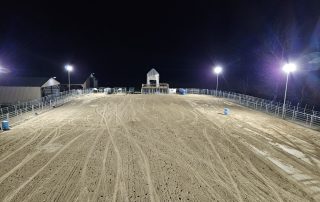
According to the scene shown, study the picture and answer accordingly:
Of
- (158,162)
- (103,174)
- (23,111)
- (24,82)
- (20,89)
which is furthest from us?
(24,82)

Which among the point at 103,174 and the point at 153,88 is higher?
the point at 153,88

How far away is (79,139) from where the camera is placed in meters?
15.5

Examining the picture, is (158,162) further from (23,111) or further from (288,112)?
(288,112)

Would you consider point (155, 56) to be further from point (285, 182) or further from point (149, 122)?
point (285, 182)

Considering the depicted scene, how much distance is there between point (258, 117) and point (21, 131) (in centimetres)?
2323

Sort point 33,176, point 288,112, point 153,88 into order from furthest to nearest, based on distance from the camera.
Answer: point 153,88 < point 288,112 < point 33,176

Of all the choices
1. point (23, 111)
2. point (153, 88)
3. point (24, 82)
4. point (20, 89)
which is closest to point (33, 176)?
point (23, 111)

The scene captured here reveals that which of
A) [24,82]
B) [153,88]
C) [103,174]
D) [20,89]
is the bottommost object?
[103,174]

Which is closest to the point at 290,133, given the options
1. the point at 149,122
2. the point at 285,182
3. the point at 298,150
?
the point at 298,150

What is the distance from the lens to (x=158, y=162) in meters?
11.8

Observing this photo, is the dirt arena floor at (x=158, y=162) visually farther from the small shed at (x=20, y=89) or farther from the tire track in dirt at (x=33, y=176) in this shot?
the small shed at (x=20, y=89)

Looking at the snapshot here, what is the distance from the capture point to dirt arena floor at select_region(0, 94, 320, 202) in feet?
29.4

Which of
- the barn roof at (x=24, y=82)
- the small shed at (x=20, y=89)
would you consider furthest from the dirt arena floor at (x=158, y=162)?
the barn roof at (x=24, y=82)

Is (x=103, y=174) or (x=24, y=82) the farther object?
(x=24, y=82)
